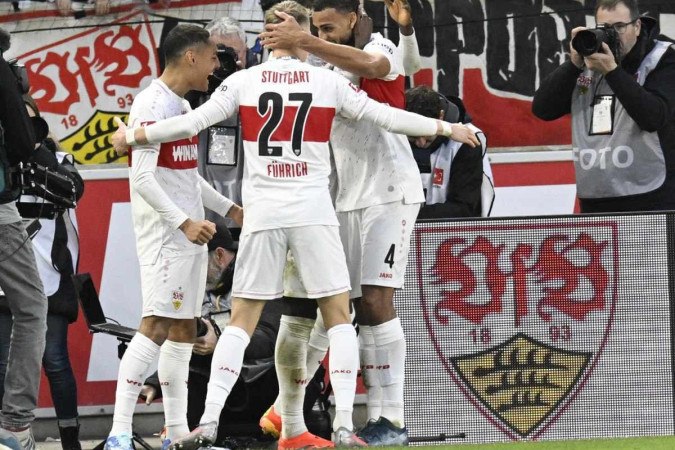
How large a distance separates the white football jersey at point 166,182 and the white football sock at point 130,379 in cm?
44

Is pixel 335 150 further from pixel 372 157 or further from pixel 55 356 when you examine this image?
pixel 55 356

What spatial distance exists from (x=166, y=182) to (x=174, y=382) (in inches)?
38.3

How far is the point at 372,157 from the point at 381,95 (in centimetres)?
33

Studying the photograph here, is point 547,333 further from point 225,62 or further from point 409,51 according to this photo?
point 225,62

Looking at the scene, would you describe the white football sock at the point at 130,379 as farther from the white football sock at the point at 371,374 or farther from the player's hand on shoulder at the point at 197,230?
the white football sock at the point at 371,374

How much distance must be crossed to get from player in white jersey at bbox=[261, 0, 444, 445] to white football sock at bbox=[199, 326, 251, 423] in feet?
2.63

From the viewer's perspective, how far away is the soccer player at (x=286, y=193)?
6703 millimetres

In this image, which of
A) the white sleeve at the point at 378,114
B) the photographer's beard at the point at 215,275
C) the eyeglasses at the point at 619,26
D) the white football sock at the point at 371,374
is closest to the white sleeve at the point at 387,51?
the white sleeve at the point at 378,114

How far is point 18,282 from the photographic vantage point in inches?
285

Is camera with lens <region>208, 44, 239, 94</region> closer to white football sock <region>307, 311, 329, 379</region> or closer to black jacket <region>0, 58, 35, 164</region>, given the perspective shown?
black jacket <region>0, 58, 35, 164</region>

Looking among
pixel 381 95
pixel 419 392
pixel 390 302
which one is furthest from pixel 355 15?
pixel 419 392

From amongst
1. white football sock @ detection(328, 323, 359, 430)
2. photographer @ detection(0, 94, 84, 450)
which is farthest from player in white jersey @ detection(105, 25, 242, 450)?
photographer @ detection(0, 94, 84, 450)

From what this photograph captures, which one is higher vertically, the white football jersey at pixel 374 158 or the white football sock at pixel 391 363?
the white football jersey at pixel 374 158

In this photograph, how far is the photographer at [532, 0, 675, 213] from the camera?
8.18 meters
